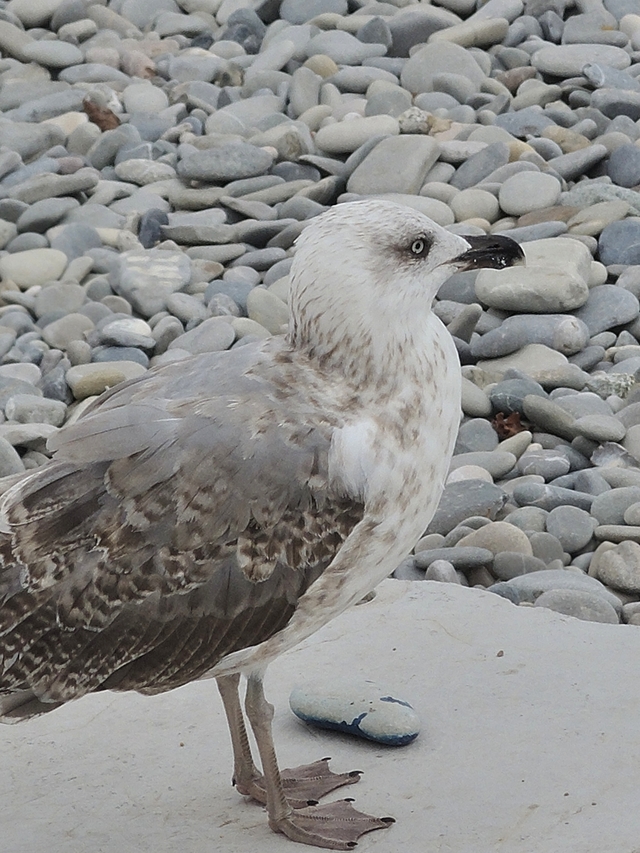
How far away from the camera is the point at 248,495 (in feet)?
10.4

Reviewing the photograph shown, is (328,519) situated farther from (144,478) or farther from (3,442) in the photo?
(3,442)

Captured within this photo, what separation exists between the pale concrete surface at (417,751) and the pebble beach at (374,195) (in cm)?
58

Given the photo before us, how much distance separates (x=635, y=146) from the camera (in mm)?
8367

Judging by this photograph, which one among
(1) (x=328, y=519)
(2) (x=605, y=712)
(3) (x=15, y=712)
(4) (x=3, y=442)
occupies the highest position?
(1) (x=328, y=519)

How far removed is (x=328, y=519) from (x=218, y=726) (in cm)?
119

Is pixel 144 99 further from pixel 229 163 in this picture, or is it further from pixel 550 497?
pixel 550 497

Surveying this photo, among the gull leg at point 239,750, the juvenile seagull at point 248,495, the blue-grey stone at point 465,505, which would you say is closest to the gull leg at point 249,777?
the gull leg at point 239,750

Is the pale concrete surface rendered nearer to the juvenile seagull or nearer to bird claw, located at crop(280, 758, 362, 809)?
bird claw, located at crop(280, 758, 362, 809)

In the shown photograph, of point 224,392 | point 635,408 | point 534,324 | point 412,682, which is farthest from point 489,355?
point 224,392

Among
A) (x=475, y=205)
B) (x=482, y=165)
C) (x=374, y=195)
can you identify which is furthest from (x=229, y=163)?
(x=475, y=205)

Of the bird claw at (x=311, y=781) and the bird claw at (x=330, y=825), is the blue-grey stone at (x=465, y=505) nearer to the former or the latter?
the bird claw at (x=311, y=781)

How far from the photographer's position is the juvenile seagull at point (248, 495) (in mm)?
3193

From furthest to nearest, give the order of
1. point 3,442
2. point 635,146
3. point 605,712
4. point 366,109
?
point 366,109, point 635,146, point 3,442, point 605,712

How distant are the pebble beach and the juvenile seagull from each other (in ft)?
5.73
